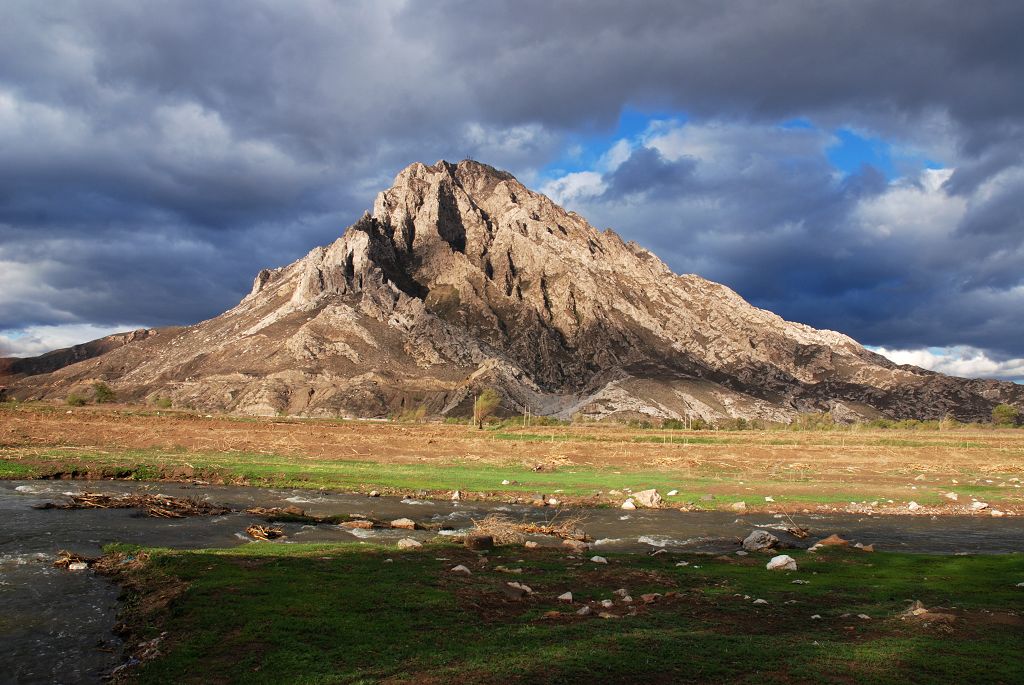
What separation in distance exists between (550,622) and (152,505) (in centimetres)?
2242

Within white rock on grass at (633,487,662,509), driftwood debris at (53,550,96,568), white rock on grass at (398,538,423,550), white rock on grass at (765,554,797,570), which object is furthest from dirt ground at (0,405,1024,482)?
driftwood debris at (53,550,96,568)

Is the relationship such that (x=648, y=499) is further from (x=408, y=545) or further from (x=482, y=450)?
(x=482, y=450)

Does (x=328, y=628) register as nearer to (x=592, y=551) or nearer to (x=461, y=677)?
(x=461, y=677)

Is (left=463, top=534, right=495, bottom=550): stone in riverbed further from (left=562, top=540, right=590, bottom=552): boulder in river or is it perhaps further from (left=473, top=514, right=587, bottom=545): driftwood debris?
(left=562, top=540, right=590, bottom=552): boulder in river

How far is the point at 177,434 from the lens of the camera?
5734 cm

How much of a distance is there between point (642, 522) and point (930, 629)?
19.3m

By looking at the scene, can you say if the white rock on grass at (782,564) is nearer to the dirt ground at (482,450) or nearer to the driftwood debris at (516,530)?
the driftwood debris at (516,530)

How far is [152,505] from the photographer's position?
27.4 m

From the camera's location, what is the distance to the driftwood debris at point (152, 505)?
2659 cm

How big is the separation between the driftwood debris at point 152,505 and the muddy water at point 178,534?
2.39ft

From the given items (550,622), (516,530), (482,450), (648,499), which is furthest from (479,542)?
(482,450)

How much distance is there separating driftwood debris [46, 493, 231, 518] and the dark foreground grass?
1011cm

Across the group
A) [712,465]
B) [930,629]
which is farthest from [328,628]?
[712,465]

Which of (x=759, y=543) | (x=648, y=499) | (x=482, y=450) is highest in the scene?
(x=482, y=450)
